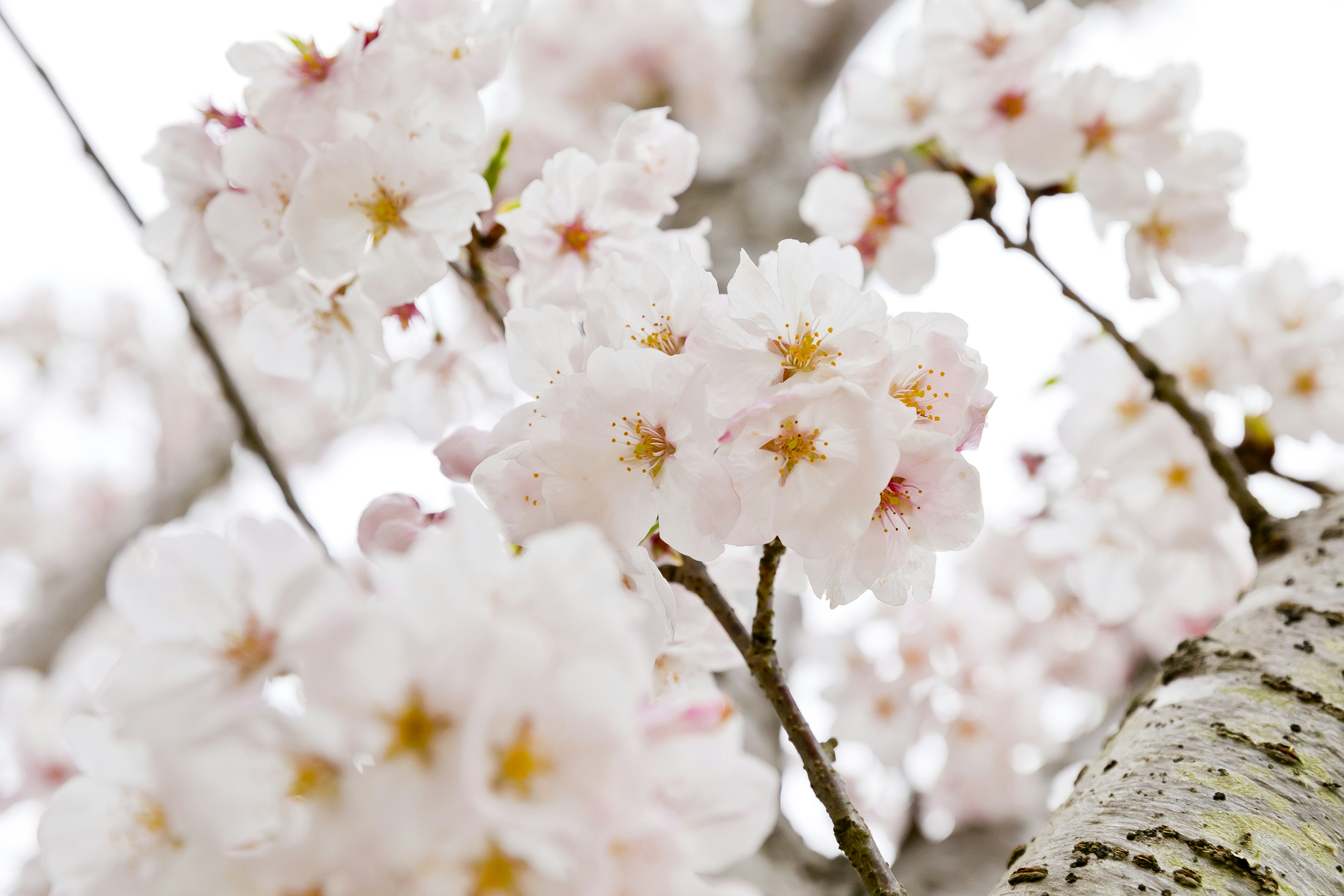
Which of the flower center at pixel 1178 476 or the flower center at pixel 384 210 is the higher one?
the flower center at pixel 384 210

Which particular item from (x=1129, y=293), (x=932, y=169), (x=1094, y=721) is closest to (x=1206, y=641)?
(x=1129, y=293)

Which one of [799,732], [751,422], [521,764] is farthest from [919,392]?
[521,764]

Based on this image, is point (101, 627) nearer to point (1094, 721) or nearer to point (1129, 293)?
point (1094, 721)

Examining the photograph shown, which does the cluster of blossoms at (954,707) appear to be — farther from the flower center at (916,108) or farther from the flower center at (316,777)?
the flower center at (316,777)

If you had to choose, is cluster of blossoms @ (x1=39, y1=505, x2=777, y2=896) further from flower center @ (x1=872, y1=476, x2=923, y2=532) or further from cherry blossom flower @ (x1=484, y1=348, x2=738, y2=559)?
flower center @ (x1=872, y1=476, x2=923, y2=532)

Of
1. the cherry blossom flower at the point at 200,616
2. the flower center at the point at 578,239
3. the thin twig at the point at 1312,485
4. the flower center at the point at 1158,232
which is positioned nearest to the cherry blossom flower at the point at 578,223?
the flower center at the point at 578,239

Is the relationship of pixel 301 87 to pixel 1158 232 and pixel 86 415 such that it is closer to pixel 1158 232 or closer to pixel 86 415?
pixel 1158 232
